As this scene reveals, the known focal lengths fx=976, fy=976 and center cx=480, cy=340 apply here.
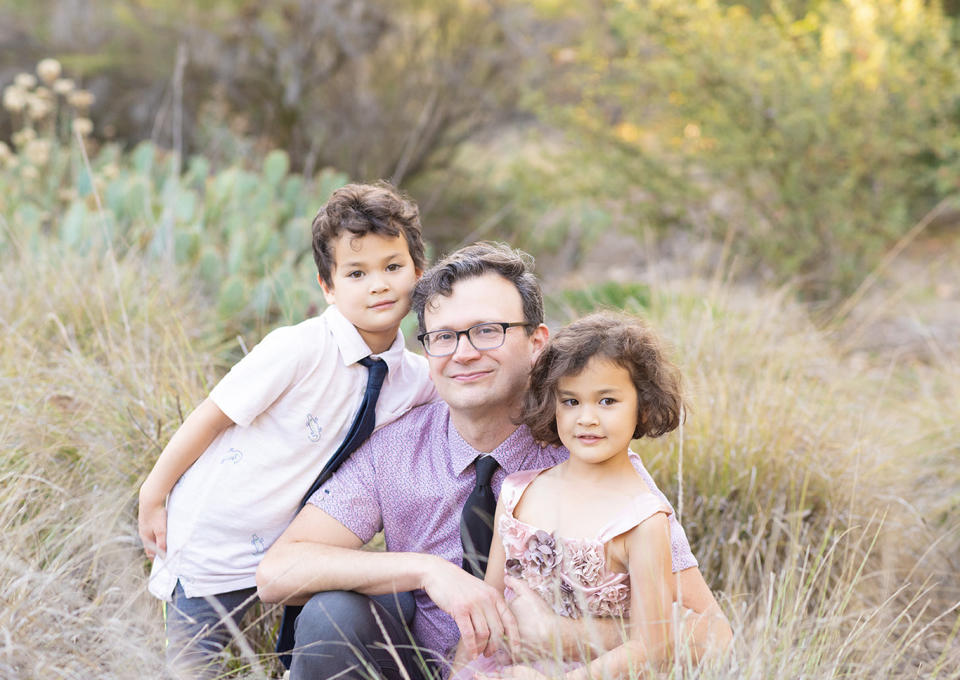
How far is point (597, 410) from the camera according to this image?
2242mm

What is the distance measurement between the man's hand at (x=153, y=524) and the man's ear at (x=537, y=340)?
42.9 inches

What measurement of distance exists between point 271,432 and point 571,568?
928 millimetres

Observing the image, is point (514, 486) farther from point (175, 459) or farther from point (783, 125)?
point (783, 125)

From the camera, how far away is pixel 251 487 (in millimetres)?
2600

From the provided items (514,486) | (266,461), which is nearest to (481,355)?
(514,486)

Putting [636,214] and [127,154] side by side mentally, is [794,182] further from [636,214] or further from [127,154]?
[127,154]

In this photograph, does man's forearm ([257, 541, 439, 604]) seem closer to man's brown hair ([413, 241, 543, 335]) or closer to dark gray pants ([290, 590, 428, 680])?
dark gray pants ([290, 590, 428, 680])

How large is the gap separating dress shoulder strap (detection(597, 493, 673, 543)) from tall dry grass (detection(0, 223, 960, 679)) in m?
0.31

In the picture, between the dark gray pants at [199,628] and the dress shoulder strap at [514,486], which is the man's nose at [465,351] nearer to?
the dress shoulder strap at [514,486]

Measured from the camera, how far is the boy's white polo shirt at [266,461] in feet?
8.52

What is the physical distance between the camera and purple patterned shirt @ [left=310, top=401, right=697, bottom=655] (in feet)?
8.28

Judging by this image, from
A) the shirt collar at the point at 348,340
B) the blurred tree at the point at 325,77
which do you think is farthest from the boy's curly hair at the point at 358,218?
the blurred tree at the point at 325,77

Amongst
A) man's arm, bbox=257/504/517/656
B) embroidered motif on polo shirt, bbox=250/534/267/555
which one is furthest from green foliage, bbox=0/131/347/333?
man's arm, bbox=257/504/517/656

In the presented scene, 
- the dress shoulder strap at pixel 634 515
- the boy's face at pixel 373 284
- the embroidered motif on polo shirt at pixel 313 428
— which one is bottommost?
the dress shoulder strap at pixel 634 515
